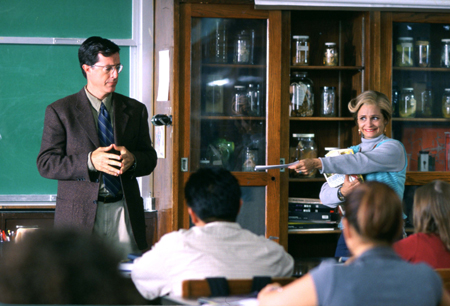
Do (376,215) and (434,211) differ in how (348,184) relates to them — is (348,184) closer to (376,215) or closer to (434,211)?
(434,211)

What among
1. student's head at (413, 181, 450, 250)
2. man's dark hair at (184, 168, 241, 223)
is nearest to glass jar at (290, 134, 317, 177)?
student's head at (413, 181, 450, 250)

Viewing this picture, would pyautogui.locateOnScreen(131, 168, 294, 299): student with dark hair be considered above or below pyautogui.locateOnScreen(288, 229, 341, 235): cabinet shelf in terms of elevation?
above

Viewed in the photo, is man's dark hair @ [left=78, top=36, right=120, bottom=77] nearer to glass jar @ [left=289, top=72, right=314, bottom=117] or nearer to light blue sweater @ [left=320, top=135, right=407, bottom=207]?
light blue sweater @ [left=320, top=135, right=407, bottom=207]

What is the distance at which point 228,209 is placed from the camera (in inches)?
56.8

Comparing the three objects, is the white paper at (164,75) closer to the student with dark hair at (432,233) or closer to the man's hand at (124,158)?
the man's hand at (124,158)

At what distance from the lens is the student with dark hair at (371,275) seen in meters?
0.99

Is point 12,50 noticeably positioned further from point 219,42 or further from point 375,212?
point 375,212

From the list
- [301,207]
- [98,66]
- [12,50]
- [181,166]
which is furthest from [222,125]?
[12,50]

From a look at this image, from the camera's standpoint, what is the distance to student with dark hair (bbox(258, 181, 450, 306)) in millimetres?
994

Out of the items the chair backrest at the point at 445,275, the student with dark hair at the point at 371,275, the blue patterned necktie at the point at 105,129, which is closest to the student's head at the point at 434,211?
the chair backrest at the point at 445,275

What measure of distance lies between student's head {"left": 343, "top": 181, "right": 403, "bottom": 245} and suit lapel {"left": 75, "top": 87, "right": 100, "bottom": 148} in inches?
54.4

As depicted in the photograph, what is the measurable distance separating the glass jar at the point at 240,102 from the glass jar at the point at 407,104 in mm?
1077

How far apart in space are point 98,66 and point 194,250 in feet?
4.03

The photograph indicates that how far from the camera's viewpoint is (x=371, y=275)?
1.00 metres
